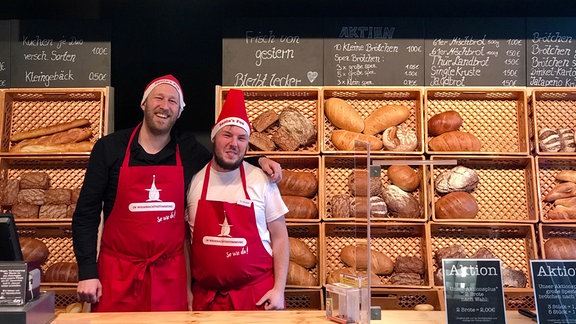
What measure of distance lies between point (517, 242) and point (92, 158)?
7.91 ft

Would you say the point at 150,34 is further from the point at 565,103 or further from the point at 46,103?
the point at 565,103

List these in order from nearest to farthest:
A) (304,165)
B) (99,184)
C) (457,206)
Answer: (99,184) < (457,206) < (304,165)

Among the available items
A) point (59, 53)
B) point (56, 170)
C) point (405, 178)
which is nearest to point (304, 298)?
point (405, 178)

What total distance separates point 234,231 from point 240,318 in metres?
0.74

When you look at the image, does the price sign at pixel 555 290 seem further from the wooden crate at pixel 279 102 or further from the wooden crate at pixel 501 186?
the wooden crate at pixel 279 102

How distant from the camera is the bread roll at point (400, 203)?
3.09 metres

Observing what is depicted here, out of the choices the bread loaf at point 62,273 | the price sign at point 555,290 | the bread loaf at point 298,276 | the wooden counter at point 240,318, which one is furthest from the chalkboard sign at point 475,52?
the bread loaf at point 62,273

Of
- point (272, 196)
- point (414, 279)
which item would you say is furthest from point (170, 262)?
point (414, 279)

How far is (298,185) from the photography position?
315cm

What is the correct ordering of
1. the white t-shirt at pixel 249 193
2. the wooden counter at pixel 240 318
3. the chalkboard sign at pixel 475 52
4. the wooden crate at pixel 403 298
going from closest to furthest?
the wooden counter at pixel 240 318 < the white t-shirt at pixel 249 193 < the wooden crate at pixel 403 298 < the chalkboard sign at pixel 475 52

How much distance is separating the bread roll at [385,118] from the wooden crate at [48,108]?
154 cm

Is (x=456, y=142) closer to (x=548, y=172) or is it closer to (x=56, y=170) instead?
(x=548, y=172)

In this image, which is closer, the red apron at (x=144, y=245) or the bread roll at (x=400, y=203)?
the red apron at (x=144, y=245)

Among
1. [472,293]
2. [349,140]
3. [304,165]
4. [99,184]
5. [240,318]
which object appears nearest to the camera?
[472,293]
